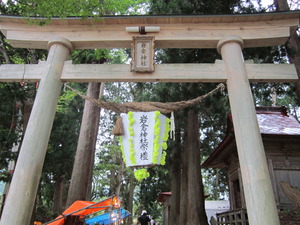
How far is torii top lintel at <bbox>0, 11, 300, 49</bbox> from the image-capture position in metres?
4.66

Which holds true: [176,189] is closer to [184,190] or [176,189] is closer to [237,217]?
[184,190]

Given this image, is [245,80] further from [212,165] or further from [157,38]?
[212,165]

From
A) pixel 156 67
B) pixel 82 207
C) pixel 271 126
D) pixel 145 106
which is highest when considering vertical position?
pixel 271 126

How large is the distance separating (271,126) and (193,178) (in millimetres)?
3409

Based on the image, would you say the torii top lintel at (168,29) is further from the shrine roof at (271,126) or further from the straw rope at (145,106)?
the shrine roof at (271,126)

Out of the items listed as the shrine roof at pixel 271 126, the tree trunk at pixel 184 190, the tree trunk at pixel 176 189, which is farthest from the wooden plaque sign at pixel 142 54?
the tree trunk at pixel 176 189

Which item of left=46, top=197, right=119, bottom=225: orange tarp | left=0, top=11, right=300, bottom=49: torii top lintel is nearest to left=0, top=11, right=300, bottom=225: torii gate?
left=0, top=11, right=300, bottom=49: torii top lintel

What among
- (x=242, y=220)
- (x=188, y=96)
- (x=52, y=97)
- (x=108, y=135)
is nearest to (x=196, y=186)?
(x=242, y=220)

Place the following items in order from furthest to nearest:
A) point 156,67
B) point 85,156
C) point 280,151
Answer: point 85,156
point 280,151
point 156,67

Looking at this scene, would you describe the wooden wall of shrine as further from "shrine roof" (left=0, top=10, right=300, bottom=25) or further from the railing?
"shrine roof" (left=0, top=10, right=300, bottom=25)

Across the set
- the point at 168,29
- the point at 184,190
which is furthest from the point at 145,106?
the point at 184,190

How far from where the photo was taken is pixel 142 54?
4.58 meters

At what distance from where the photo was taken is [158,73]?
443cm

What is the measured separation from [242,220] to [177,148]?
18.3 feet
